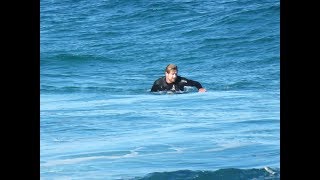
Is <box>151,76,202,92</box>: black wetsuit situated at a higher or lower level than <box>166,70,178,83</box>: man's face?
lower

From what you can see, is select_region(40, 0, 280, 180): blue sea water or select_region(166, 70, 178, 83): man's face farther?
select_region(166, 70, 178, 83): man's face

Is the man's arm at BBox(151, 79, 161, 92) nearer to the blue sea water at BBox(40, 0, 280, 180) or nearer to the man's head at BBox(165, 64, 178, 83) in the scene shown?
the blue sea water at BBox(40, 0, 280, 180)

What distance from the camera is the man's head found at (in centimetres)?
1384

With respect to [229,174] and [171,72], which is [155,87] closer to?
[171,72]

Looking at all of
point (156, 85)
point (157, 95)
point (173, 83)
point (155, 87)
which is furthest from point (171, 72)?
point (157, 95)

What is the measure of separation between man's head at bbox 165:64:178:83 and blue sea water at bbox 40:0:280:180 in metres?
0.45

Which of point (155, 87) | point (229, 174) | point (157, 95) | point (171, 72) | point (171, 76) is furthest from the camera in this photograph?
point (157, 95)

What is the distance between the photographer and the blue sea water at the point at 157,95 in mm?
8996

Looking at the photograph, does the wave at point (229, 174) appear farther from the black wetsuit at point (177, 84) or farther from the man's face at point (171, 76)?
the black wetsuit at point (177, 84)

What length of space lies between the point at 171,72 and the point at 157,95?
139cm

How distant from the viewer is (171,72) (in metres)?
13.8

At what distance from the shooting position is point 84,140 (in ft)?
37.1

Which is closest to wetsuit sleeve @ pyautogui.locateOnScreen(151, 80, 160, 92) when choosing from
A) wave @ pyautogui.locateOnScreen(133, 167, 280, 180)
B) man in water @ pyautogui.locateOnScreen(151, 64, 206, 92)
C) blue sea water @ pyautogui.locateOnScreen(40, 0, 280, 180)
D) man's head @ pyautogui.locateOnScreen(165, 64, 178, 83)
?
man in water @ pyautogui.locateOnScreen(151, 64, 206, 92)
